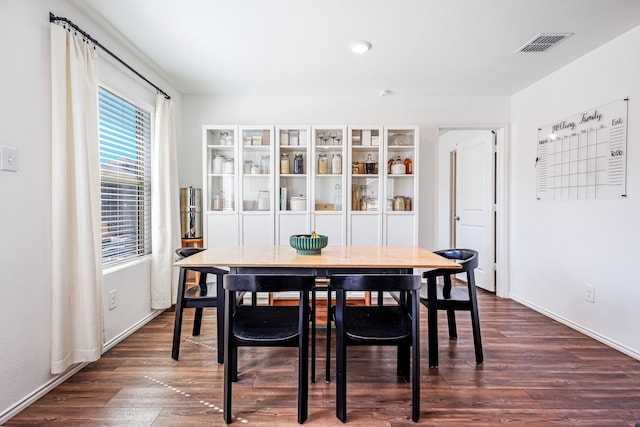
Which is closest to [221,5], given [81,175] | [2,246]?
[81,175]

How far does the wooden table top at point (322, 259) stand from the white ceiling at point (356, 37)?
5.66 feet

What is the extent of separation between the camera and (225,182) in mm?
3820

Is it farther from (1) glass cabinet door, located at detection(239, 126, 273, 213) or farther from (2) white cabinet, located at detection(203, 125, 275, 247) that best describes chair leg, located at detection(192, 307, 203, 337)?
(1) glass cabinet door, located at detection(239, 126, 273, 213)

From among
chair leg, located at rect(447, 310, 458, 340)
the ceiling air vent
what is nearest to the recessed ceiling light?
the ceiling air vent

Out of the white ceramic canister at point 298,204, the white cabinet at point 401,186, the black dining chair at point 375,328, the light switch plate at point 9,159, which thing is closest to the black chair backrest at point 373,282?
the black dining chair at point 375,328

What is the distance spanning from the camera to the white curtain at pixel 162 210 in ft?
10.4

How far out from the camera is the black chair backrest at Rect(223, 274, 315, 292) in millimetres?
1571

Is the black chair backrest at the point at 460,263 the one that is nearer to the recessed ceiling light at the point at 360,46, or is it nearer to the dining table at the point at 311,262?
the dining table at the point at 311,262

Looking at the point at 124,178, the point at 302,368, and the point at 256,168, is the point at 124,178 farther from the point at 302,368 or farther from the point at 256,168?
the point at 302,368

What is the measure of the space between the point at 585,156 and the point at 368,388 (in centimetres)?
279

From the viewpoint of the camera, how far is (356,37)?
258 centimetres

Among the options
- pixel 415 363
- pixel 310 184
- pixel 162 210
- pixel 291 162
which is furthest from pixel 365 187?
pixel 415 363

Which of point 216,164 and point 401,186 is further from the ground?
point 216,164

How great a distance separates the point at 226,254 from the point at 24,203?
45.6 inches
